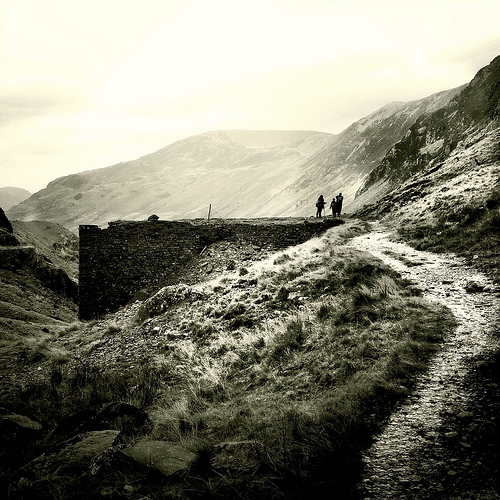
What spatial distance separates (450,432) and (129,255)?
17.2 metres

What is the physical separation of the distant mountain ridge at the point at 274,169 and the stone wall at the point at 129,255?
1697cm

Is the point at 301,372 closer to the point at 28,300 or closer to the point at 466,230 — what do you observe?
the point at 466,230

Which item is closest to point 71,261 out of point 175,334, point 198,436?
point 175,334

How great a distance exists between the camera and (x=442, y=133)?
31125 mm

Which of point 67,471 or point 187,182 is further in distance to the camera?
point 187,182

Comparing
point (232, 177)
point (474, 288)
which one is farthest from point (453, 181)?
point (232, 177)

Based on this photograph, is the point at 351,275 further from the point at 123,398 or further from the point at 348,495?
the point at 348,495

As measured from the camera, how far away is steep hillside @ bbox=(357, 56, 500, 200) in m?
27.2

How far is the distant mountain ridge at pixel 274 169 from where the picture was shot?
3156 centimetres

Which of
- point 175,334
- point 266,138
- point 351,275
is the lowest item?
point 175,334

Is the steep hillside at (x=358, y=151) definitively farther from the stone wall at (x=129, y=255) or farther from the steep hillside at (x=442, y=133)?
the stone wall at (x=129, y=255)

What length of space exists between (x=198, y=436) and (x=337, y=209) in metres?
20.1

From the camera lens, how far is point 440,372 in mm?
5367

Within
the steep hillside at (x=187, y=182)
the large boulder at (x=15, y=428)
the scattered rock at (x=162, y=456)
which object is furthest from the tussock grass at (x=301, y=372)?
the steep hillside at (x=187, y=182)
